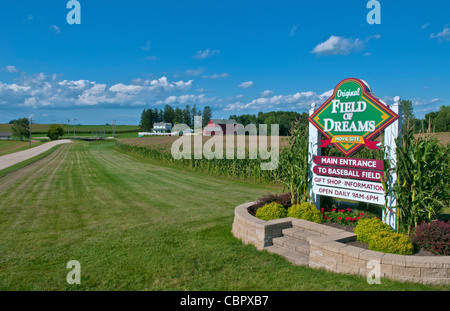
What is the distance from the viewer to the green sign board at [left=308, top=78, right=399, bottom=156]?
6824 millimetres

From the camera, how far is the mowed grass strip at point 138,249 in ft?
16.4

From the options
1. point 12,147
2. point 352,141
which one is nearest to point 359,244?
point 352,141

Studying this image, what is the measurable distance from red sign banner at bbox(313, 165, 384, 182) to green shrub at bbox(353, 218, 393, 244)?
0.92 m

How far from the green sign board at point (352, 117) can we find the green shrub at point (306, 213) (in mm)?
1534

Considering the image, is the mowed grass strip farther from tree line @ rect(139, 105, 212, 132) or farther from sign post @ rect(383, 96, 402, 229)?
tree line @ rect(139, 105, 212, 132)

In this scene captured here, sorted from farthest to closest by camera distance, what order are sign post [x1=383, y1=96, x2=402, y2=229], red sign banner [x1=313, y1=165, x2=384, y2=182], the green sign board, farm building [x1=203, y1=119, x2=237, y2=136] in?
farm building [x1=203, y1=119, x2=237, y2=136] → the green sign board → red sign banner [x1=313, y1=165, x2=384, y2=182] → sign post [x1=383, y1=96, x2=402, y2=229]

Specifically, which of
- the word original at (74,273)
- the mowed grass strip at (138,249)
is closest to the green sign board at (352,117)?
the mowed grass strip at (138,249)

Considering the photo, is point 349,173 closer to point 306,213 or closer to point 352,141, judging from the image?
point 352,141

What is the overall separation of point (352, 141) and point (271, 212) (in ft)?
8.21

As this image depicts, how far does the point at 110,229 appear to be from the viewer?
7988 millimetres

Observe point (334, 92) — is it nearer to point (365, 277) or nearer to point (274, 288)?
point (365, 277)

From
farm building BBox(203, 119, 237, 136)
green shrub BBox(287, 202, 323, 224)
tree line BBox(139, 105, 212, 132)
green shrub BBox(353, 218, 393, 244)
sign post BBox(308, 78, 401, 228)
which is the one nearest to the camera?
green shrub BBox(353, 218, 393, 244)

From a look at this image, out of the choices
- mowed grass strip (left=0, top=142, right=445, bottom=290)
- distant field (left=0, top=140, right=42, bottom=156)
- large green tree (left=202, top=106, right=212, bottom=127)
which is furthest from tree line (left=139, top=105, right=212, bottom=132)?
mowed grass strip (left=0, top=142, right=445, bottom=290)
